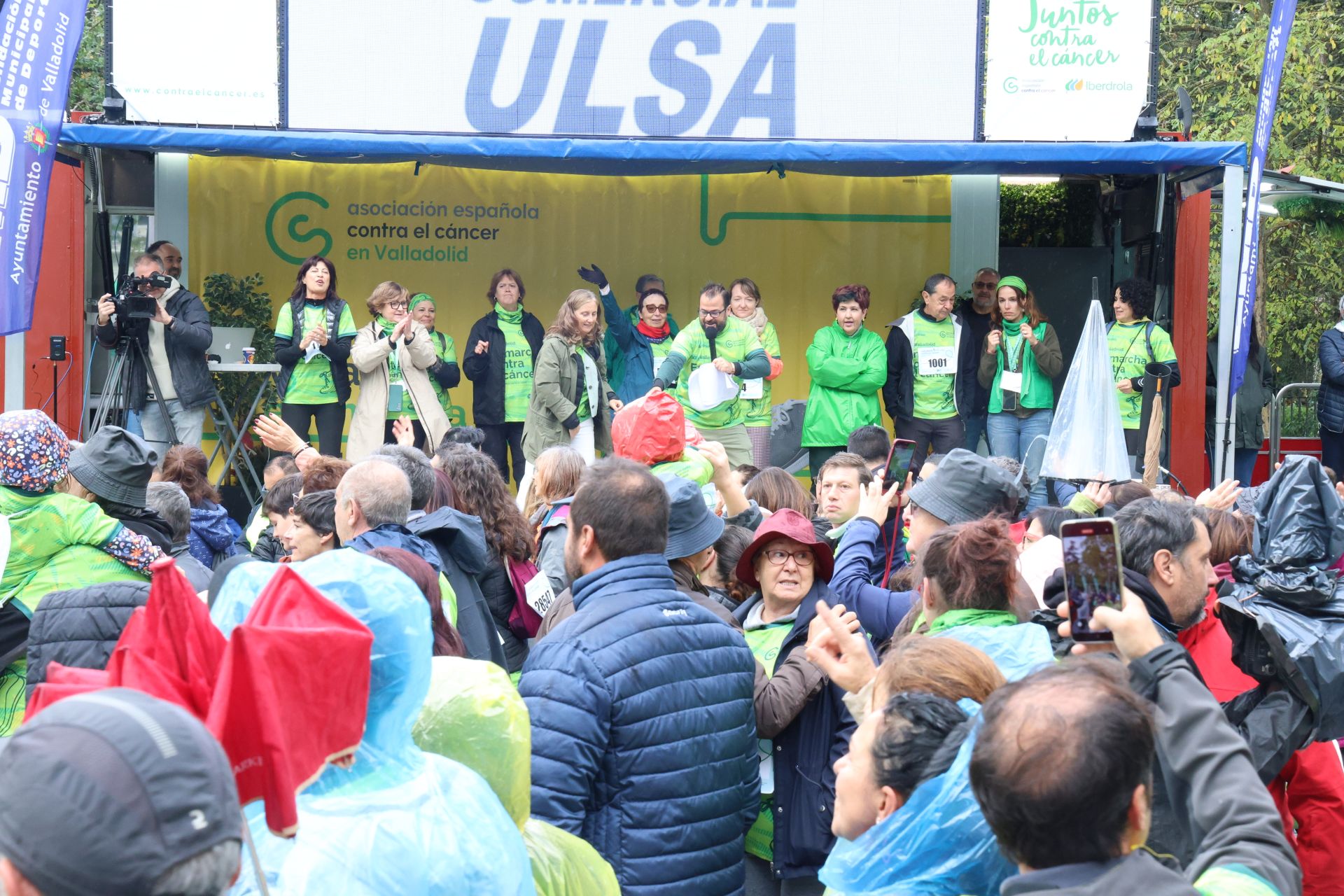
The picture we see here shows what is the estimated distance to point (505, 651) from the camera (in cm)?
483

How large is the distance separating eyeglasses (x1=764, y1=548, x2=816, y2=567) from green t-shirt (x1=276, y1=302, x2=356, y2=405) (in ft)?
21.3

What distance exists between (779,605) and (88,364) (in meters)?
7.88

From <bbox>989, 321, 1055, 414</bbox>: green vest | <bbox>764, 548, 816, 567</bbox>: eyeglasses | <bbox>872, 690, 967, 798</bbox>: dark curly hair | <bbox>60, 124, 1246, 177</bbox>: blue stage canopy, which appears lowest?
<bbox>872, 690, 967, 798</bbox>: dark curly hair

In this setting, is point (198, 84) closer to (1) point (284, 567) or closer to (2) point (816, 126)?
(2) point (816, 126)

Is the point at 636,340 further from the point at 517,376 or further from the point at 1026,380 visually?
the point at 1026,380

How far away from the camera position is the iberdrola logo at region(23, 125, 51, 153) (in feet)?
26.0

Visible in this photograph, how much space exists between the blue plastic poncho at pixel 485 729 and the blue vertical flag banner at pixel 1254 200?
7394mm

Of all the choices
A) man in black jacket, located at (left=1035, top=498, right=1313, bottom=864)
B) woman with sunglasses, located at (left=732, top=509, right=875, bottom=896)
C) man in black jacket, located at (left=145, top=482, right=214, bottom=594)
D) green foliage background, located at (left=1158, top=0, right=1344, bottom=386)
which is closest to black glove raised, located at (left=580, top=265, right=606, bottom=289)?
man in black jacket, located at (left=145, top=482, right=214, bottom=594)

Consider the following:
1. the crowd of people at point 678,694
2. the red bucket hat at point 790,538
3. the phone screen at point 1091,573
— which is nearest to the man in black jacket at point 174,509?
the crowd of people at point 678,694

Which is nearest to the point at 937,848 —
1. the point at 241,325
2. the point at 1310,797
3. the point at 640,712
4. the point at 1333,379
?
the point at 640,712

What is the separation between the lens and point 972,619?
322 cm

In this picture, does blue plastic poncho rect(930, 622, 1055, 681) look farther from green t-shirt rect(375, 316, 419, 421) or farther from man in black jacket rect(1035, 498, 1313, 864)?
green t-shirt rect(375, 316, 419, 421)

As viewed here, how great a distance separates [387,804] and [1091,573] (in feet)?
4.02

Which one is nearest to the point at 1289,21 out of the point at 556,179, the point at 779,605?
the point at 556,179
